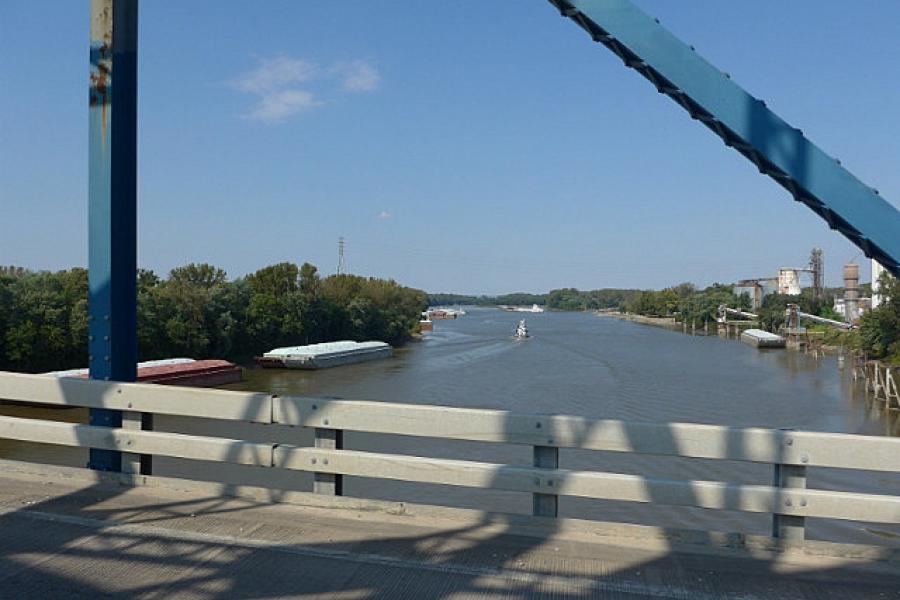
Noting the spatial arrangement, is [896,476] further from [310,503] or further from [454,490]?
[310,503]

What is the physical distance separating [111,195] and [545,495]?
4.76 m

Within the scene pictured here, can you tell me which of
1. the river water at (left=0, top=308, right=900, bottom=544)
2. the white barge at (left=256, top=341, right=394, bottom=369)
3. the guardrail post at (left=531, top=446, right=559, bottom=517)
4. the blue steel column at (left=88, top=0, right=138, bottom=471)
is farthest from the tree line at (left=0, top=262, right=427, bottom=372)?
the guardrail post at (left=531, top=446, right=559, bottom=517)

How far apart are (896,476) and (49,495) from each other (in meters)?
24.3

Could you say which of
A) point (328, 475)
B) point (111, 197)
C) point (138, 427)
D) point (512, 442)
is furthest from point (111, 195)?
point (512, 442)

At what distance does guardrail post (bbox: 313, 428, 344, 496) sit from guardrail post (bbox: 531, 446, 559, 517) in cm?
158

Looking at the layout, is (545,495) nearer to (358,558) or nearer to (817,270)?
(358,558)

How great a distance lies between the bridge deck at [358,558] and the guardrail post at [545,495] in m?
0.14

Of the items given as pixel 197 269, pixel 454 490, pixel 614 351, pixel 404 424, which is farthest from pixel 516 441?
pixel 614 351

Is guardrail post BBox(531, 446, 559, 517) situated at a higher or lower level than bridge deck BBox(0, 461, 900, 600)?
higher

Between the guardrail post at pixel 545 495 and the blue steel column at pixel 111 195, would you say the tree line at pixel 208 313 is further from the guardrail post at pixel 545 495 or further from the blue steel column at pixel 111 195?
the guardrail post at pixel 545 495

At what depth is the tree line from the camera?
45.3 meters

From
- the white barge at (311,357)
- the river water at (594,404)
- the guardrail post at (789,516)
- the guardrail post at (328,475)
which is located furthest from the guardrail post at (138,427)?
the white barge at (311,357)

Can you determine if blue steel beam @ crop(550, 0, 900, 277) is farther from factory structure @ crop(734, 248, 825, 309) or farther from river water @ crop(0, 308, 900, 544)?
factory structure @ crop(734, 248, 825, 309)

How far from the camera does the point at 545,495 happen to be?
17.6 feet
